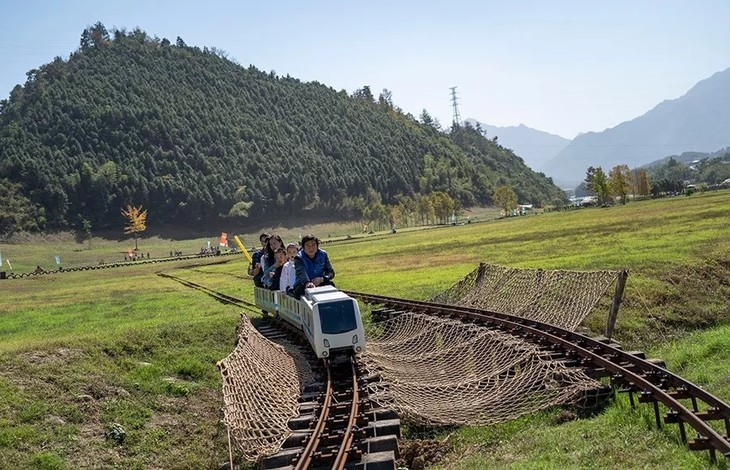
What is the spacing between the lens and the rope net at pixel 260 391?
10258mm

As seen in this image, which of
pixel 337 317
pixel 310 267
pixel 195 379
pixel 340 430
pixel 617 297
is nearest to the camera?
pixel 340 430

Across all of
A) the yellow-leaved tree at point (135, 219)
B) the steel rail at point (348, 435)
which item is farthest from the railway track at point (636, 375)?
the yellow-leaved tree at point (135, 219)

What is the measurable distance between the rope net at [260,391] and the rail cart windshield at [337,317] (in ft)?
4.04

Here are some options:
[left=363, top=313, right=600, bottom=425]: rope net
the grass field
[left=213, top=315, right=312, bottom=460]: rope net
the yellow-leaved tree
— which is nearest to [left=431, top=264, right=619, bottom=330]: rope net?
the grass field

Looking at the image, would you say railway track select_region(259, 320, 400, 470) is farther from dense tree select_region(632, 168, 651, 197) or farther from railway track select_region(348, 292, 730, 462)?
dense tree select_region(632, 168, 651, 197)

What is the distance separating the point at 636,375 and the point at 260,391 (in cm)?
683

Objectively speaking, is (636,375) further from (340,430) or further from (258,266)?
(258,266)

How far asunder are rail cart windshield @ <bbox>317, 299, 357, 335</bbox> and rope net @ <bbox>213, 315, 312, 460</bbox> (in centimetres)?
123

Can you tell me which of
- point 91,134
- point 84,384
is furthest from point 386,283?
point 91,134

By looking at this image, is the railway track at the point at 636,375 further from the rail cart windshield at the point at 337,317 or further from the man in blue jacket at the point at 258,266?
the man in blue jacket at the point at 258,266

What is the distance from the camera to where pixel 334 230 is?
18062cm

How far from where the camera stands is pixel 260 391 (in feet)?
42.0

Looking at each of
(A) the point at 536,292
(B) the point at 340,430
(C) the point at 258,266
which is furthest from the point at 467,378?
(C) the point at 258,266

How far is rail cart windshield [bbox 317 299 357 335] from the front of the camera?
14.7m
